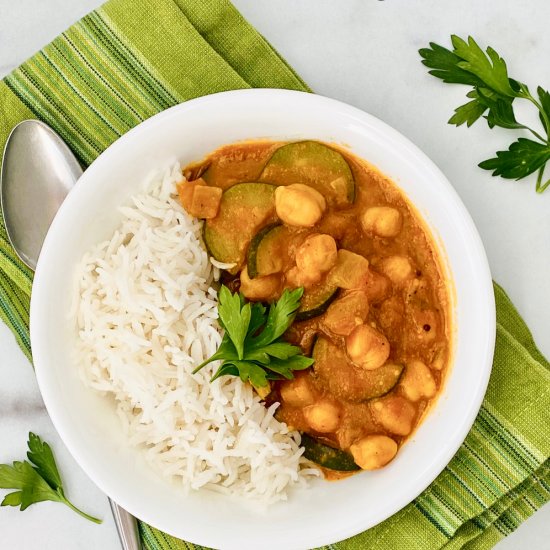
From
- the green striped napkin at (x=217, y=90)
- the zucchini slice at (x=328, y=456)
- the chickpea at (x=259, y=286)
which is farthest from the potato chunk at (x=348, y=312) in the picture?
the green striped napkin at (x=217, y=90)

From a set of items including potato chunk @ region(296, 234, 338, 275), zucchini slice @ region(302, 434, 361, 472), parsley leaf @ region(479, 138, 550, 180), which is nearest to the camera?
potato chunk @ region(296, 234, 338, 275)

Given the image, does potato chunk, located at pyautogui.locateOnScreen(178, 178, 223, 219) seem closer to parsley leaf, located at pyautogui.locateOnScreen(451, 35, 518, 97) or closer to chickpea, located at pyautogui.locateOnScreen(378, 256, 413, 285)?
chickpea, located at pyautogui.locateOnScreen(378, 256, 413, 285)

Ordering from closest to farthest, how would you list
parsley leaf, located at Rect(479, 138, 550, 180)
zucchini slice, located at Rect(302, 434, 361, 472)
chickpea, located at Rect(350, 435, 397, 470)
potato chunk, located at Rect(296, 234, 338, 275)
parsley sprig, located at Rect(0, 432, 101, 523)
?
potato chunk, located at Rect(296, 234, 338, 275)
chickpea, located at Rect(350, 435, 397, 470)
zucchini slice, located at Rect(302, 434, 361, 472)
parsley leaf, located at Rect(479, 138, 550, 180)
parsley sprig, located at Rect(0, 432, 101, 523)

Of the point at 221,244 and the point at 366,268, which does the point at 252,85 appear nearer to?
the point at 221,244

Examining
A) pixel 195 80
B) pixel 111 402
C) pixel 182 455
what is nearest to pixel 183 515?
pixel 182 455

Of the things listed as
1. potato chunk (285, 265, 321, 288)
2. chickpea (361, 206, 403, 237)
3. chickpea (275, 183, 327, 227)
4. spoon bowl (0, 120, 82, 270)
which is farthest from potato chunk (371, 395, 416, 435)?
spoon bowl (0, 120, 82, 270)

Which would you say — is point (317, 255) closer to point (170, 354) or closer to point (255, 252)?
point (255, 252)

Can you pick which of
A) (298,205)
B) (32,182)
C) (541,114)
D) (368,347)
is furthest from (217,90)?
(541,114)
